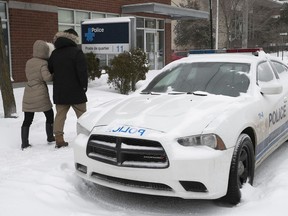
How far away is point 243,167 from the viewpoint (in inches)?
159

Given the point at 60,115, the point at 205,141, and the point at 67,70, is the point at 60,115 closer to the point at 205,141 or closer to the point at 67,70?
the point at 67,70

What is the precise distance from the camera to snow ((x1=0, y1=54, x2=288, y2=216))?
141 inches

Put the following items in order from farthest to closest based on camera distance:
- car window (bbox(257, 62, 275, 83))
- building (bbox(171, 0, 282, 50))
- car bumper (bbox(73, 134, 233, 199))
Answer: building (bbox(171, 0, 282, 50)), car window (bbox(257, 62, 275, 83)), car bumper (bbox(73, 134, 233, 199))

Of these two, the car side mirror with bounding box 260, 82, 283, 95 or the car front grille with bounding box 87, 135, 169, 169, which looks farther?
the car side mirror with bounding box 260, 82, 283, 95

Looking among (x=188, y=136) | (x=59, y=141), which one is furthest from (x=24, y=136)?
(x=188, y=136)

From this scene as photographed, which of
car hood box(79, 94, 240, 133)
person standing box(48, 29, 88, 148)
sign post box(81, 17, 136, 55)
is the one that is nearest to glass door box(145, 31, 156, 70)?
sign post box(81, 17, 136, 55)

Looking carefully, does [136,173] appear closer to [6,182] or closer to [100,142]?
[100,142]

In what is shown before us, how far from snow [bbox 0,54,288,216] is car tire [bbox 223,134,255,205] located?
0.09 m

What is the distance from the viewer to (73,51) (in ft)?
18.5

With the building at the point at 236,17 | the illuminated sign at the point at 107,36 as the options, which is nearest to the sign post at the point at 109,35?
the illuminated sign at the point at 107,36

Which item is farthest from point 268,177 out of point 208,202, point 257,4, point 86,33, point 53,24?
point 257,4

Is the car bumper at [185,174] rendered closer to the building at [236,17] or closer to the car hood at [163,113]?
the car hood at [163,113]

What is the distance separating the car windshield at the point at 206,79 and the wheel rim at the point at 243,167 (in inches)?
32.0

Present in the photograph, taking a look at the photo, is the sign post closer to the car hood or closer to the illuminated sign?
the illuminated sign
